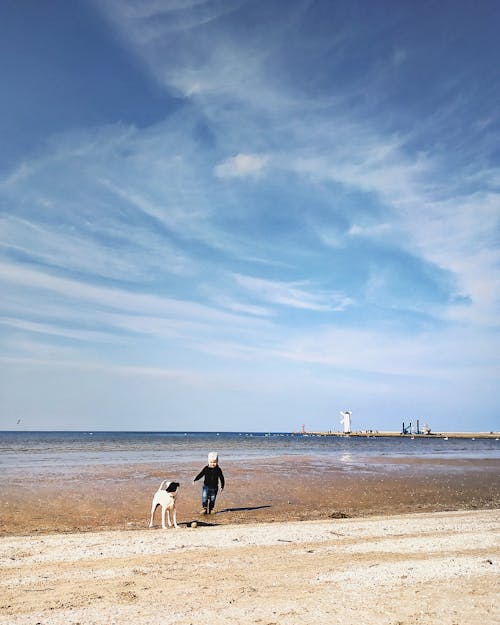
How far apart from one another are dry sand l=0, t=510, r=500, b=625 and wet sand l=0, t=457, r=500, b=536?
3.18m

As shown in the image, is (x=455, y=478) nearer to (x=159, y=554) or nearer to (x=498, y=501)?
(x=498, y=501)

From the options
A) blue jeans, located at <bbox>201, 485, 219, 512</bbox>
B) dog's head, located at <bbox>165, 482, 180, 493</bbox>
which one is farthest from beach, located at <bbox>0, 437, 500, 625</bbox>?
dog's head, located at <bbox>165, 482, 180, 493</bbox>

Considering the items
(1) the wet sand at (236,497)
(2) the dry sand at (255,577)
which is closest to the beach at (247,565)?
(2) the dry sand at (255,577)

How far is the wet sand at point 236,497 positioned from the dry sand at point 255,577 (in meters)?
3.18

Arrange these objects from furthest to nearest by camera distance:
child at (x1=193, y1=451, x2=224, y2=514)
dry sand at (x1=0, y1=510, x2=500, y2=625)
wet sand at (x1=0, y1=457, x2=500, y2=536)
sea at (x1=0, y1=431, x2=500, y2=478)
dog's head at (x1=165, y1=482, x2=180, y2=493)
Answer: sea at (x1=0, y1=431, x2=500, y2=478)
child at (x1=193, y1=451, x2=224, y2=514)
wet sand at (x1=0, y1=457, x2=500, y2=536)
dog's head at (x1=165, y1=482, x2=180, y2=493)
dry sand at (x1=0, y1=510, x2=500, y2=625)

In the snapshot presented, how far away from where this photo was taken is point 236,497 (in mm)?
19672

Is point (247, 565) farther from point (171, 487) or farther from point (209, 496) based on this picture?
point (209, 496)

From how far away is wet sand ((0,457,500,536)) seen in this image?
1461cm

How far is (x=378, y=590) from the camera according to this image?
718 centimetres

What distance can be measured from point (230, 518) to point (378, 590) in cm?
851

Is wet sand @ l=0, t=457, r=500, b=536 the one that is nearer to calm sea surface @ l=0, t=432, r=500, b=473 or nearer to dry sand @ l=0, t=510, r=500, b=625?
dry sand @ l=0, t=510, r=500, b=625

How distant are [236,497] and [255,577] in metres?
12.4

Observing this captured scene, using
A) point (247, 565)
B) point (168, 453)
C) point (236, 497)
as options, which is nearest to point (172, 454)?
point (168, 453)

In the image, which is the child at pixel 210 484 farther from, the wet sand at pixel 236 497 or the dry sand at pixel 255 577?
the dry sand at pixel 255 577
